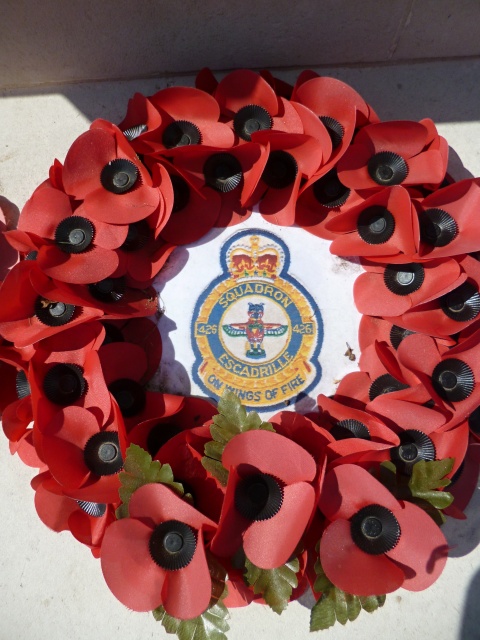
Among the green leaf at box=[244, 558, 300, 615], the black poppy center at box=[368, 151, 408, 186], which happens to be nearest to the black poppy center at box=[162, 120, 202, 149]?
the black poppy center at box=[368, 151, 408, 186]

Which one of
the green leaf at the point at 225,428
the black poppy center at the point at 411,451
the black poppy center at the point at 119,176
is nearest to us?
the green leaf at the point at 225,428

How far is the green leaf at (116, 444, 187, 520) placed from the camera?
1.44m

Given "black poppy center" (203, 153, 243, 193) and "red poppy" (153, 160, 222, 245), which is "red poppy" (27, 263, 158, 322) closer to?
"red poppy" (153, 160, 222, 245)

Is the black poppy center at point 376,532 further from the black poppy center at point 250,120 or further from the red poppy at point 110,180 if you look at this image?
the black poppy center at point 250,120

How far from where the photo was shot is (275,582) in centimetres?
143

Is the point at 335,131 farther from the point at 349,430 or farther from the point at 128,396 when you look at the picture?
the point at 128,396

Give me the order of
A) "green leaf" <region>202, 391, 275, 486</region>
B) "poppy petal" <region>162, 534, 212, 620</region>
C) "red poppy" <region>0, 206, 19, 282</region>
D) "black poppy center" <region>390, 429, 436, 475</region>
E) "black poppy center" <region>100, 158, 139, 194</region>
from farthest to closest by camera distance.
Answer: "red poppy" <region>0, 206, 19, 282</region> < "black poppy center" <region>100, 158, 139, 194</region> < "black poppy center" <region>390, 429, 436, 475</region> < "green leaf" <region>202, 391, 275, 486</region> < "poppy petal" <region>162, 534, 212, 620</region>

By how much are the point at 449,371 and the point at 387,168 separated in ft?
2.19

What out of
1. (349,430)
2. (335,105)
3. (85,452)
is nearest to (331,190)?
(335,105)

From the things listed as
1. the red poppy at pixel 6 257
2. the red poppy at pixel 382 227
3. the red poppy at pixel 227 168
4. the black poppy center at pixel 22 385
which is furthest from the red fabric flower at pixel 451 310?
the red poppy at pixel 6 257

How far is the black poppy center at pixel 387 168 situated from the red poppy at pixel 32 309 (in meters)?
0.97

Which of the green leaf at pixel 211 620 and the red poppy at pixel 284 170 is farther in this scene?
the red poppy at pixel 284 170

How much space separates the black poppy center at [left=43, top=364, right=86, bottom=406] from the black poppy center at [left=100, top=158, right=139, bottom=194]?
0.56 meters

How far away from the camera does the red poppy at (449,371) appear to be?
1.58 meters
